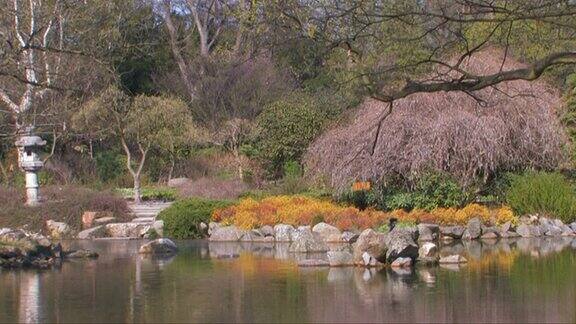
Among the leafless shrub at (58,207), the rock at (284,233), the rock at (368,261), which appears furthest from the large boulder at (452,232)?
the leafless shrub at (58,207)

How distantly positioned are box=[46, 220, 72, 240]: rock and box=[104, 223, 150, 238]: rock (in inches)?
44.0

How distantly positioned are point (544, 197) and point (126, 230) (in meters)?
11.8

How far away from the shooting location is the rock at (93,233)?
1100 inches

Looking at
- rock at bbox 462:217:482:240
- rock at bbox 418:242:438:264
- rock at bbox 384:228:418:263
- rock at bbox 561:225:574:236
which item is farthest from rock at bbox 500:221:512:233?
rock at bbox 384:228:418:263

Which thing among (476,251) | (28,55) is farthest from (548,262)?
(28,55)

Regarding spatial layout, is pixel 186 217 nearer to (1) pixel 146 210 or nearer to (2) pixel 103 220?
(2) pixel 103 220

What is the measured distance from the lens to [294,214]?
2722 cm

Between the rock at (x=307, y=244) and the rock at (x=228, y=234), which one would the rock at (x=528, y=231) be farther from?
the rock at (x=228, y=234)

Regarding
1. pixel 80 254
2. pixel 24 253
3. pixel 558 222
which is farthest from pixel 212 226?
pixel 558 222

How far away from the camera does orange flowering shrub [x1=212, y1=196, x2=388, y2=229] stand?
26406 millimetres

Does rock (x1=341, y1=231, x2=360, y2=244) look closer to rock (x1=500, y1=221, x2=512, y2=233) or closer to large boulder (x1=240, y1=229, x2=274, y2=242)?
large boulder (x1=240, y1=229, x2=274, y2=242)

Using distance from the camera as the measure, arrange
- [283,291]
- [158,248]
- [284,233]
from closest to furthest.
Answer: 1. [283,291]
2. [158,248]
3. [284,233]

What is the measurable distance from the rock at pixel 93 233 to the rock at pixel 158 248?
17.8 feet

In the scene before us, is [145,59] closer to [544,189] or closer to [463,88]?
[544,189]
